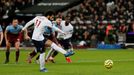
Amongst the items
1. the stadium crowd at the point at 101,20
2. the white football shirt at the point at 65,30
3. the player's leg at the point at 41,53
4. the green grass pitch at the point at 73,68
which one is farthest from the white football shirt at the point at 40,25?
the stadium crowd at the point at 101,20

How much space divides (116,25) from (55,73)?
24585 millimetres

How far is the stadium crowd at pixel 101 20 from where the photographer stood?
42.6 metres

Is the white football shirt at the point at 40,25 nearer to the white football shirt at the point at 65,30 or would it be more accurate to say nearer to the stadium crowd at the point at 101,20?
the white football shirt at the point at 65,30

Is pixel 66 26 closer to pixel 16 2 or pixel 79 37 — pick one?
pixel 79 37

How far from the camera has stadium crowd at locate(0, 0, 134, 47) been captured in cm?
4259

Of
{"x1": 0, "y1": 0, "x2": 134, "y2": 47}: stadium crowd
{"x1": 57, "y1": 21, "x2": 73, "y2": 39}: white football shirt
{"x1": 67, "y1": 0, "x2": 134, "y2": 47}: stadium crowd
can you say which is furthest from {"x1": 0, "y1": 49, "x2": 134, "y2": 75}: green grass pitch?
{"x1": 67, "y1": 0, "x2": 134, "y2": 47}: stadium crowd

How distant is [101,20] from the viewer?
44.1 meters

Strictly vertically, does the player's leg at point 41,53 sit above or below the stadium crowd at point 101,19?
above

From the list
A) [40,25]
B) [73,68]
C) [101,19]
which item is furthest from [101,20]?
[40,25]

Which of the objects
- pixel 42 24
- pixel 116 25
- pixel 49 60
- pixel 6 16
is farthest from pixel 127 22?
pixel 42 24

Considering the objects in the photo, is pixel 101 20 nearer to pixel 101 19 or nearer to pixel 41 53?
pixel 101 19

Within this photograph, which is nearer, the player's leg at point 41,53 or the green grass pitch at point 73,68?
the green grass pitch at point 73,68

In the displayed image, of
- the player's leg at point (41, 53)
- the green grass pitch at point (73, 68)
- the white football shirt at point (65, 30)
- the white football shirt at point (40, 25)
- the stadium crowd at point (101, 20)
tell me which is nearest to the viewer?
the green grass pitch at point (73, 68)

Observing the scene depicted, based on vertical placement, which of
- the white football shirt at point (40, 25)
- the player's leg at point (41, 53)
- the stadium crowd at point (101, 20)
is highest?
the white football shirt at point (40, 25)
